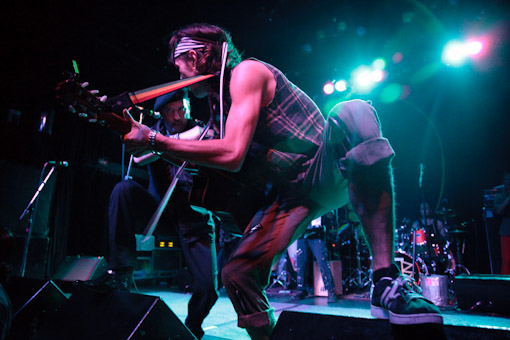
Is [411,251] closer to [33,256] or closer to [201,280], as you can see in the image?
[201,280]

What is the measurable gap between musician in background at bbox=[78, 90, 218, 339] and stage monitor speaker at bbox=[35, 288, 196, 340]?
0.42ft

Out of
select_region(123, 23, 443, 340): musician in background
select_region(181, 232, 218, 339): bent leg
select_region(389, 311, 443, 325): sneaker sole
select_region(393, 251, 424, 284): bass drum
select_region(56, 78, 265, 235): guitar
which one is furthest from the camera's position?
select_region(393, 251, 424, 284): bass drum

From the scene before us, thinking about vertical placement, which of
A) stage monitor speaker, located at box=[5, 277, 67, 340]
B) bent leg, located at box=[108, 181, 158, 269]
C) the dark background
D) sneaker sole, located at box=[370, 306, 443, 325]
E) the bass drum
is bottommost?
stage monitor speaker, located at box=[5, 277, 67, 340]

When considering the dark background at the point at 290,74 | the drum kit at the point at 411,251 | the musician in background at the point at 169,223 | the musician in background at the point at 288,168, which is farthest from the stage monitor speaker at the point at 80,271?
the musician in background at the point at 288,168

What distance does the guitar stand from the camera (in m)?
1.80

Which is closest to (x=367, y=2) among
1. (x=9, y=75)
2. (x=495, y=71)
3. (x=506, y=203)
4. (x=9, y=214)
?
(x=495, y=71)

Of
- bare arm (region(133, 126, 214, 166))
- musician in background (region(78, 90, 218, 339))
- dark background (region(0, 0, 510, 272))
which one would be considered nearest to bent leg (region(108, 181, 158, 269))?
musician in background (region(78, 90, 218, 339))

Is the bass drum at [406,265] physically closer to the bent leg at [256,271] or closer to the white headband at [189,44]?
the bent leg at [256,271]

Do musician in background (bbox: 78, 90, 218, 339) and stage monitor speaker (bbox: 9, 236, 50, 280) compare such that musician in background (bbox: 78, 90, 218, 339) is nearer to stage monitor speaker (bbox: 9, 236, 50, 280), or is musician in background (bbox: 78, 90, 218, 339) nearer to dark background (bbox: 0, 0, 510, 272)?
dark background (bbox: 0, 0, 510, 272)

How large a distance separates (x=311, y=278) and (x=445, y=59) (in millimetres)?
6091

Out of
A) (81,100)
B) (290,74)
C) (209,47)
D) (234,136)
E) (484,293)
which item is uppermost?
(290,74)

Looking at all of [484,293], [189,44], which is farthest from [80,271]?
[484,293]

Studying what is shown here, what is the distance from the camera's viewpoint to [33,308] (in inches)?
108

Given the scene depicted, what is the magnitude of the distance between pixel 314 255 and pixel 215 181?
5.10 m
